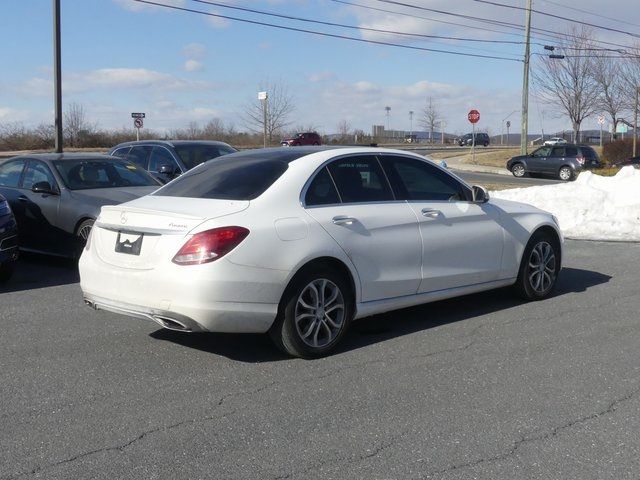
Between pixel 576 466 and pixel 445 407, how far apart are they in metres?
1.02

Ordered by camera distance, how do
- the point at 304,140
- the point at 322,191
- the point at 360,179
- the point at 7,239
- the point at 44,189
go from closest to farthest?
the point at 322,191 → the point at 360,179 → the point at 7,239 → the point at 44,189 → the point at 304,140

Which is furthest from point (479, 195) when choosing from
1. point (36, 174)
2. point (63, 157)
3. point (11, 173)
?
point (11, 173)

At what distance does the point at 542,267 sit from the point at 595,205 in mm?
7263

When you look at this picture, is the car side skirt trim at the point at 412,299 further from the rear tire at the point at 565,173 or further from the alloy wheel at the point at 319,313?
the rear tire at the point at 565,173

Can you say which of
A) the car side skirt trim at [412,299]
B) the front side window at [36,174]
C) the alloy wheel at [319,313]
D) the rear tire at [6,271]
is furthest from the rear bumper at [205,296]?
the front side window at [36,174]

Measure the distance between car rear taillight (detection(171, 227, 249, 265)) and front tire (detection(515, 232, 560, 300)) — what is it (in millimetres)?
3490

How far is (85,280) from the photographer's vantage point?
6273 millimetres

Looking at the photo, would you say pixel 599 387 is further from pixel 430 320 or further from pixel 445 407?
pixel 430 320

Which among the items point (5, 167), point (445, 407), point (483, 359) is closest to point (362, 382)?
point (445, 407)

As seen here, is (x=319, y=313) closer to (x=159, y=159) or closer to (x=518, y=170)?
(x=159, y=159)

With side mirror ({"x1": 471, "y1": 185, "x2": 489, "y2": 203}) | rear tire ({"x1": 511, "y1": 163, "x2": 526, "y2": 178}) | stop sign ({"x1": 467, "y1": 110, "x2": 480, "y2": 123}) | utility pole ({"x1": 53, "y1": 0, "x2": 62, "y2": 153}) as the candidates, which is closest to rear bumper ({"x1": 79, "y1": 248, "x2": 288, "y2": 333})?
side mirror ({"x1": 471, "y1": 185, "x2": 489, "y2": 203})

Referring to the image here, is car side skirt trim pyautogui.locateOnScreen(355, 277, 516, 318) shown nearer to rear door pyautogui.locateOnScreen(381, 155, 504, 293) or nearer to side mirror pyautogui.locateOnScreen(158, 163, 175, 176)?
rear door pyautogui.locateOnScreen(381, 155, 504, 293)

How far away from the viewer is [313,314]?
19.7ft

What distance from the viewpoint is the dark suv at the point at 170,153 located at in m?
14.6
